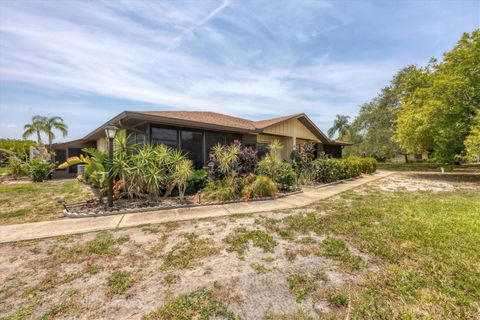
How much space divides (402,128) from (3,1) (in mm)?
21920

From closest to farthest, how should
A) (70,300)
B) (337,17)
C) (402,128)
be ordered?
(70,300) → (337,17) → (402,128)

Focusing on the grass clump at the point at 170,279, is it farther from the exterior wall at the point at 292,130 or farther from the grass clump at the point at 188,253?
the exterior wall at the point at 292,130

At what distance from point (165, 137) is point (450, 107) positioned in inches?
687

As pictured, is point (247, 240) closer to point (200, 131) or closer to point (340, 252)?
point (340, 252)

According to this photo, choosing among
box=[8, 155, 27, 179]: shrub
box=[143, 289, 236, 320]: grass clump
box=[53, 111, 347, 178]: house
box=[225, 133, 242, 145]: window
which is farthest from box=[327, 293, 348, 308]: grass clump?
box=[8, 155, 27, 179]: shrub

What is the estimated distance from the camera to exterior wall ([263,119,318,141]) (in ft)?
40.5

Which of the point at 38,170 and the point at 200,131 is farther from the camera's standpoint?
the point at 38,170

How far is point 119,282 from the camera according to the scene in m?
2.53

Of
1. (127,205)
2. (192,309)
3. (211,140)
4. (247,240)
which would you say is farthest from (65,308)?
(211,140)

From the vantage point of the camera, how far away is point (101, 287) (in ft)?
8.00

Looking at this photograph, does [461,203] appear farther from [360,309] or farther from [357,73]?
[357,73]

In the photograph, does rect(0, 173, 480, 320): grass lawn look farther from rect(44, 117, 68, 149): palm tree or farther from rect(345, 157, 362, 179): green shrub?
rect(44, 117, 68, 149): palm tree

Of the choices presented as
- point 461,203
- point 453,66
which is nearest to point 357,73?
point 453,66

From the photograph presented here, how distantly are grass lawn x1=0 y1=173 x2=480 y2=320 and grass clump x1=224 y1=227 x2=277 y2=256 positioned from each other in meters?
0.02
